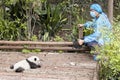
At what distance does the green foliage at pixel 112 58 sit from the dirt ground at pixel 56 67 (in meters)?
0.24

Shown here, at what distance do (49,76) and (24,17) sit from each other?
4281mm

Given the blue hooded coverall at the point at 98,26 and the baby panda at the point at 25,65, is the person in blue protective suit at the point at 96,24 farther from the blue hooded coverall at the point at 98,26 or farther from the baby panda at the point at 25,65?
the baby panda at the point at 25,65

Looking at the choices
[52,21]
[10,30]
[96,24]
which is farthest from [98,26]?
[10,30]

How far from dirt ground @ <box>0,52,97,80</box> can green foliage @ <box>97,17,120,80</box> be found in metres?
0.24

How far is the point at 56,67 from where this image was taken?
6.92 metres

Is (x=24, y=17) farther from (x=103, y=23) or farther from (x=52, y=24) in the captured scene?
(x=103, y=23)

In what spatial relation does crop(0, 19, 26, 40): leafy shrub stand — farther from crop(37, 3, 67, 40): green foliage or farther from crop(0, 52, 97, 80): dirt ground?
crop(0, 52, 97, 80): dirt ground

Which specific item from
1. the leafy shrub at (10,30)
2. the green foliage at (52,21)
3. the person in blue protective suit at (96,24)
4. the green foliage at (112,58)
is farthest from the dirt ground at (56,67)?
the green foliage at (52,21)

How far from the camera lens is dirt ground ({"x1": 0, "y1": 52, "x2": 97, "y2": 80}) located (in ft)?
20.2

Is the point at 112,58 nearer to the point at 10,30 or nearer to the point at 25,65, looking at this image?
the point at 25,65

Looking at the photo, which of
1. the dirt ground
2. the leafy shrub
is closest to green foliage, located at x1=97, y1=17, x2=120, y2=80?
the dirt ground

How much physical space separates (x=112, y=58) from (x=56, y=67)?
141cm

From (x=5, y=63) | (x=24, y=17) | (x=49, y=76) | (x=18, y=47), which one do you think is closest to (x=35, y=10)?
(x=24, y=17)

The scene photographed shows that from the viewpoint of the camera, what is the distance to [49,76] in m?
6.20
